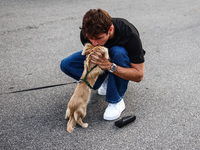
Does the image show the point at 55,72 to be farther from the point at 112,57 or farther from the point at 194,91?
the point at 194,91

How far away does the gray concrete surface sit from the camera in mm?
2104

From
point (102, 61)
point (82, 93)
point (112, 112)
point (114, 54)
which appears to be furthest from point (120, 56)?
point (112, 112)

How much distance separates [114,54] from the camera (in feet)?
7.07

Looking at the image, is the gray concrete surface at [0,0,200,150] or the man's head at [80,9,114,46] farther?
the gray concrete surface at [0,0,200,150]

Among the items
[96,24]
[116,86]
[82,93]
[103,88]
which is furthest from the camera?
[103,88]

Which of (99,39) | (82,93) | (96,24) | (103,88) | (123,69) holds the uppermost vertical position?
(96,24)

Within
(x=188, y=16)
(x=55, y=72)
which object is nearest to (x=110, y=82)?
(x=55, y=72)

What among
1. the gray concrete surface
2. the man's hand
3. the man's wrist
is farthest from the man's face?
the gray concrete surface

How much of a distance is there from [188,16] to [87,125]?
14.9 feet

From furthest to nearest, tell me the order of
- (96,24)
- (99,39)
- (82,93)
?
(82,93) → (99,39) → (96,24)

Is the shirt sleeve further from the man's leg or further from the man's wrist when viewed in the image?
the man's wrist

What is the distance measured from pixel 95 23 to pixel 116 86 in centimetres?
74

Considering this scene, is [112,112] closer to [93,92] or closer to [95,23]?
[93,92]

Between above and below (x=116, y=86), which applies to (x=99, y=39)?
above
